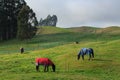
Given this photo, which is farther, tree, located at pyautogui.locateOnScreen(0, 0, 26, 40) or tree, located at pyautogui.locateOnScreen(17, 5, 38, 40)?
tree, located at pyautogui.locateOnScreen(0, 0, 26, 40)

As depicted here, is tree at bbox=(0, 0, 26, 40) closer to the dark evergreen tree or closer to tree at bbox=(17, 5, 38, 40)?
the dark evergreen tree

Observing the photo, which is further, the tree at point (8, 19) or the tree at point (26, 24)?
the tree at point (8, 19)

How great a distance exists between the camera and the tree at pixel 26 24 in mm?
113688

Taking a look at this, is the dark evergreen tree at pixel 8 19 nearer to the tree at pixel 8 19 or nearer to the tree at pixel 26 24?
the tree at pixel 8 19

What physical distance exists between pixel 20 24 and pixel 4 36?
21.4 m

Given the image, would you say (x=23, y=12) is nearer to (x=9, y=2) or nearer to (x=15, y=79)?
(x=9, y=2)

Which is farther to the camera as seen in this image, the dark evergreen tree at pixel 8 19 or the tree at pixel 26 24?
the dark evergreen tree at pixel 8 19

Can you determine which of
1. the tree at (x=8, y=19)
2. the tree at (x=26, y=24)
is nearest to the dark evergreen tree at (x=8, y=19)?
the tree at (x=8, y=19)

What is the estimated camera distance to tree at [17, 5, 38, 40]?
4476 inches

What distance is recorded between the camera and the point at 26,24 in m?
115

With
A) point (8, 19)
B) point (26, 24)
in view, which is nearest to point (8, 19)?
point (8, 19)

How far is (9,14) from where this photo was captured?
441ft

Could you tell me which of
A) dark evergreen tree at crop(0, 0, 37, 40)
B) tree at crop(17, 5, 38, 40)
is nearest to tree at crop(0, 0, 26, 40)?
dark evergreen tree at crop(0, 0, 37, 40)

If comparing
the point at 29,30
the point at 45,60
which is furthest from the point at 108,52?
the point at 29,30
